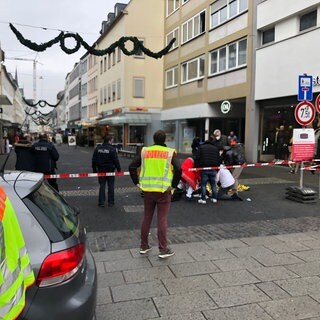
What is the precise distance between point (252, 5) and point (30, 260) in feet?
64.4

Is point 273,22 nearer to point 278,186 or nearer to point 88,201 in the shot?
point 278,186

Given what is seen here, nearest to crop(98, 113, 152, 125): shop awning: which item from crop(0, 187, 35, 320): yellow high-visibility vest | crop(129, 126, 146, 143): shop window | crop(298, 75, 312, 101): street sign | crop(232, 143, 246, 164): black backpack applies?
crop(129, 126, 146, 143): shop window

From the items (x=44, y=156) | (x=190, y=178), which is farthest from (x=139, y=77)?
(x=44, y=156)

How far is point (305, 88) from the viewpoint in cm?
948

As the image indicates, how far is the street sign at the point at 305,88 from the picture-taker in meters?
9.45

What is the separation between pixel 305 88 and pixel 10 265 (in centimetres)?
906

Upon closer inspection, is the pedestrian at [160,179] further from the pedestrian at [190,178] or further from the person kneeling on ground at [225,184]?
the person kneeling on ground at [225,184]

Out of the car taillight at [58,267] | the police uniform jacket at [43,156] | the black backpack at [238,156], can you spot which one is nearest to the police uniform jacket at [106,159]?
the police uniform jacket at [43,156]

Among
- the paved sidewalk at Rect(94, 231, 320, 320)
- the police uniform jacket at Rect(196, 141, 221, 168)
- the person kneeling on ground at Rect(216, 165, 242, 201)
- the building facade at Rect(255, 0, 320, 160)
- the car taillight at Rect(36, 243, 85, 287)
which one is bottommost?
the paved sidewalk at Rect(94, 231, 320, 320)

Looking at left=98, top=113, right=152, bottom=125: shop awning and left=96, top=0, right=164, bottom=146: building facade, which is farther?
left=98, top=113, right=152, bottom=125: shop awning

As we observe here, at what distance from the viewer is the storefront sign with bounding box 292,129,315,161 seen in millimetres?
9719

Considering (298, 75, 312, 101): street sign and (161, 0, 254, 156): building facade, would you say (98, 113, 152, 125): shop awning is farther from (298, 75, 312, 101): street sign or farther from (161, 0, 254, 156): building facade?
(298, 75, 312, 101): street sign

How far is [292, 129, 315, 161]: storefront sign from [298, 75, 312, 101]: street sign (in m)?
0.83

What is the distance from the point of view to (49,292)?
2328 millimetres
